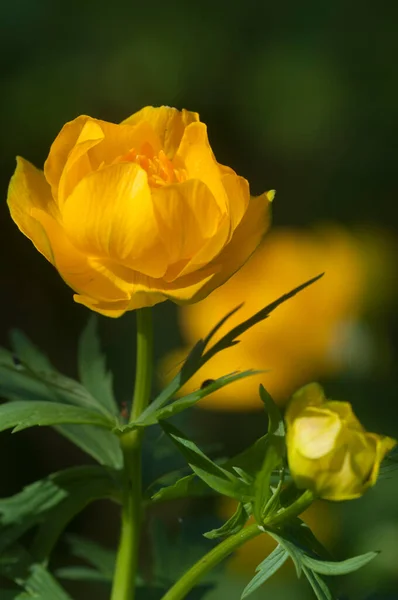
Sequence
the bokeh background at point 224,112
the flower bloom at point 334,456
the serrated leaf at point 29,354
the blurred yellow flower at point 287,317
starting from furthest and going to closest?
the bokeh background at point 224,112 → the blurred yellow flower at point 287,317 → the serrated leaf at point 29,354 → the flower bloom at point 334,456

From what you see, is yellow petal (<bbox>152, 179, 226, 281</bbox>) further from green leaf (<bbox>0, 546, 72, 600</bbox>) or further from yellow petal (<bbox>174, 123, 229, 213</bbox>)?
green leaf (<bbox>0, 546, 72, 600</bbox>)

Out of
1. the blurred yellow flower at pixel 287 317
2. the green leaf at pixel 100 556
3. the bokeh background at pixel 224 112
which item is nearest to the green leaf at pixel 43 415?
the green leaf at pixel 100 556

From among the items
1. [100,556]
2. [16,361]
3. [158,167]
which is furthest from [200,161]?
[100,556]

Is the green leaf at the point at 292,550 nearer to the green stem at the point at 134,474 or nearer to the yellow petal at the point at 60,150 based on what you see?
the green stem at the point at 134,474

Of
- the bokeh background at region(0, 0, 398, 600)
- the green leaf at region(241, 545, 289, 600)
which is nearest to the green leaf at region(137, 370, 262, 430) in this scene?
the green leaf at region(241, 545, 289, 600)

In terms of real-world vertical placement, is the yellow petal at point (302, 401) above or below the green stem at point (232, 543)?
above

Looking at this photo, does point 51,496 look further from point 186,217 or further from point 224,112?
point 224,112
